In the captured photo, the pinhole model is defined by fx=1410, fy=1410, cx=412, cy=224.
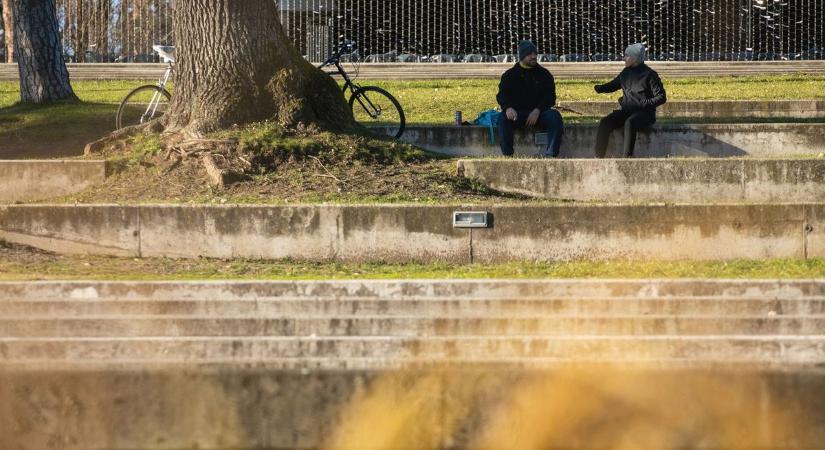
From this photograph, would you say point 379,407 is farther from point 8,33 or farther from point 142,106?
point 8,33

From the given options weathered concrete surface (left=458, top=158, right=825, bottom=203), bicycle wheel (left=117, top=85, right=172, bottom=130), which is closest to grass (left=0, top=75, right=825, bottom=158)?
bicycle wheel (left=117, top=85, right=172, bottom=130)

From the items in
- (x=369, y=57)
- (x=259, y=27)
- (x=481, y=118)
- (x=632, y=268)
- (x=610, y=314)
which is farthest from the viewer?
(x=369, y=57)

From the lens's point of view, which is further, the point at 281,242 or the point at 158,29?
the point at 158,29

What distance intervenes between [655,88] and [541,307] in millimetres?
4837

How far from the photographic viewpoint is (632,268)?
1180cm

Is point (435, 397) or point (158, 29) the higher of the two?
point (158, 29)

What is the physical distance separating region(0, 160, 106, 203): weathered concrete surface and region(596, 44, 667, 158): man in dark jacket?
16.8ft

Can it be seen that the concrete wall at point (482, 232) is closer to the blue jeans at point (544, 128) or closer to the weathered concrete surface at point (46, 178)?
the weathered concrete surface at point (46, 178)

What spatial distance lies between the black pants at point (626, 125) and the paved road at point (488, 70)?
7626 mm

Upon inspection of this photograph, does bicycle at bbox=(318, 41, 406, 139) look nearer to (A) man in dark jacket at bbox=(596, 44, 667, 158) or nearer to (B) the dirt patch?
(B) the dirt patch

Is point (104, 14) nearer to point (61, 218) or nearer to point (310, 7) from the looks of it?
point (310, 7)

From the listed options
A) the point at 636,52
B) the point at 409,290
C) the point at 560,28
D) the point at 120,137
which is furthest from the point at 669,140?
the point at 560,28

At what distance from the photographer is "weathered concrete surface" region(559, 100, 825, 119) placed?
17.6 meters

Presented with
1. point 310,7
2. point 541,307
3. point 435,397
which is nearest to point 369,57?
point 310,7
